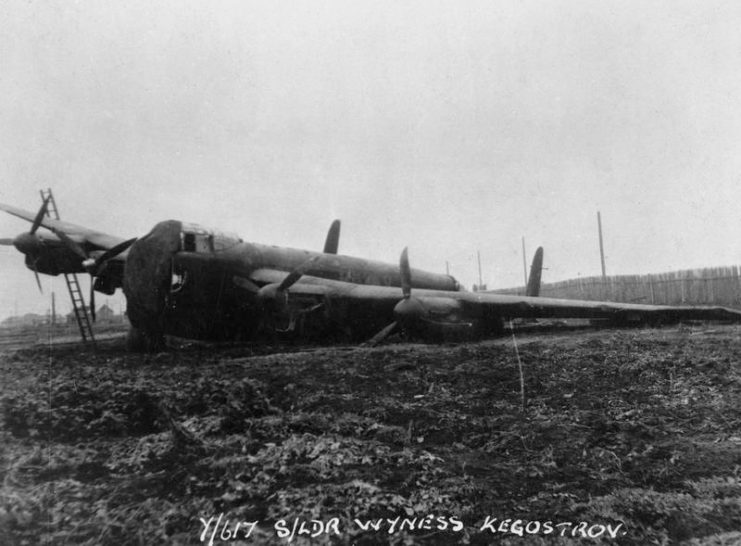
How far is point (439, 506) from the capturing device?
2834 millimetres

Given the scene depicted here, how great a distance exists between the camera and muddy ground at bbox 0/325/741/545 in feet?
8.55

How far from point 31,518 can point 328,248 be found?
53.5 feet

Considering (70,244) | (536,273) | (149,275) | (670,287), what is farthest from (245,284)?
(670,287)

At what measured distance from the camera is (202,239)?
1124cm

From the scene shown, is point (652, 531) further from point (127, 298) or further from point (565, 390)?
point (127, 298)

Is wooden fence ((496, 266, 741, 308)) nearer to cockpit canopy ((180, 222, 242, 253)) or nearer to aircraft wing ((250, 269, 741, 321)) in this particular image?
aircraft wing ((250, 269, 741, 321))

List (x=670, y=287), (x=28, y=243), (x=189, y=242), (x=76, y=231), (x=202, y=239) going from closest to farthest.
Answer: (x=189, y=242) < (x=202, y=239) < (x=28, y=243) < (x=76, y=231) < (x=670, y=287)

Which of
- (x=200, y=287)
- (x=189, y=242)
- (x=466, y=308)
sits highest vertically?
(x=189, y=242)

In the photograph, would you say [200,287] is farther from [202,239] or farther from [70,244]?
[70,244]

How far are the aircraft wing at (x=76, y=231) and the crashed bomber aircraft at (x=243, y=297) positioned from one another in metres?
0.03

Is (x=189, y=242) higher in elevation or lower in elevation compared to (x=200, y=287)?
higher

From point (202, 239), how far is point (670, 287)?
26099mm

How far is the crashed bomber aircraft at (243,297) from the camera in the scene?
10500 millimetres

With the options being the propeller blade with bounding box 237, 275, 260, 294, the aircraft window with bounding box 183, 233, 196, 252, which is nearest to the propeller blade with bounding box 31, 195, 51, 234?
the aircraft window with bounding box 183, 233, 196, 252
